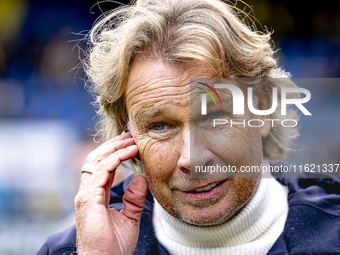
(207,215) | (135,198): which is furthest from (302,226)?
(135,198)

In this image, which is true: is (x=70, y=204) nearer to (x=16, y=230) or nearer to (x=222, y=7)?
(x=16, y=230)

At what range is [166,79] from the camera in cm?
167

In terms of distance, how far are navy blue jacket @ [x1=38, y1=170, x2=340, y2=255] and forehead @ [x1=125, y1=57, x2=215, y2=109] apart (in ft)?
2.80

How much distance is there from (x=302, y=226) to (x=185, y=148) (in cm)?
87

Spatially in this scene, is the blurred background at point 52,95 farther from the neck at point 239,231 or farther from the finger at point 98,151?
the finger at point 98,151

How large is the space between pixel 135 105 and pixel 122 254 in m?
0.80

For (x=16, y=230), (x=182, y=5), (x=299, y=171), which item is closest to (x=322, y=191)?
(x=299, y=171)

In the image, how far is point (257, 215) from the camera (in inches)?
70.6

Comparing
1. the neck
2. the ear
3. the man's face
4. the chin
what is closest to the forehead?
the man's face

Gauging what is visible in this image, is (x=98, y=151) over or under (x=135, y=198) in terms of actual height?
over

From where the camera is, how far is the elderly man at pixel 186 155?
5.39 feet

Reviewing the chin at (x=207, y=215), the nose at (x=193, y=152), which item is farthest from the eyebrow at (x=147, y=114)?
the chin at (x=207, y=215)

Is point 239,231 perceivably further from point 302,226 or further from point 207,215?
point 302,226

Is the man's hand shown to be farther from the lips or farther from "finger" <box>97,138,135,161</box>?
the lips
